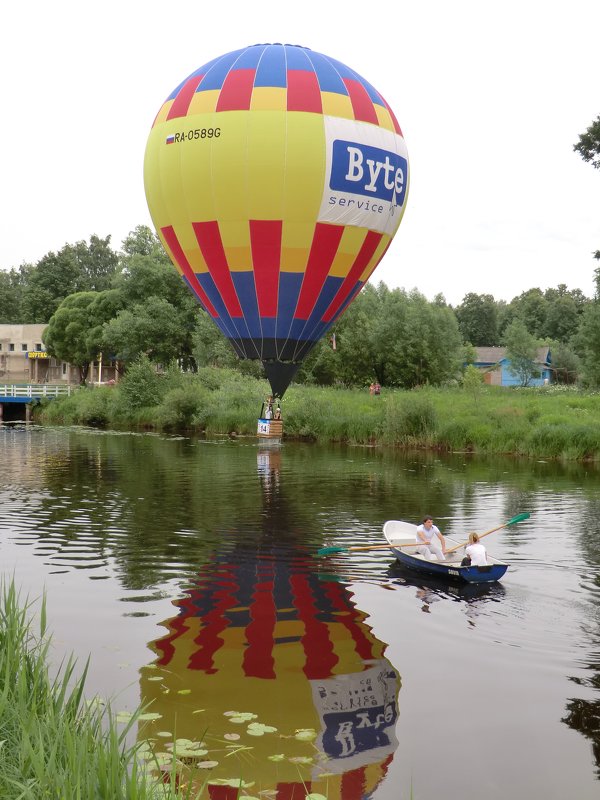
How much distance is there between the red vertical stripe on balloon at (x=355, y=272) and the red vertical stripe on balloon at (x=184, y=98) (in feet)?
21.9

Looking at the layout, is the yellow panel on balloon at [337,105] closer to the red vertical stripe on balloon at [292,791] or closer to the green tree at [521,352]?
the red vertical stripe on balloon at [292,791]

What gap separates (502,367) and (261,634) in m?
79.8

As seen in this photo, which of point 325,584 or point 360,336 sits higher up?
point 360,336

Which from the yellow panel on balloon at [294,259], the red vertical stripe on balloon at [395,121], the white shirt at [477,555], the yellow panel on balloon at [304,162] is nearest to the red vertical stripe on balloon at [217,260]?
the yellow panel on balloon at [294,259]

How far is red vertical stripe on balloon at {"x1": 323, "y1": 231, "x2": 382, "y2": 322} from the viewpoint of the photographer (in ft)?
89.8

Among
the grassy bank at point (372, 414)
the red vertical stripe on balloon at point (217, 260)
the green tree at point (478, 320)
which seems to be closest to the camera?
the red vertical stripe on balloon at point (217, 260)

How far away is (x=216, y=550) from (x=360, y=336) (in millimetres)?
41537

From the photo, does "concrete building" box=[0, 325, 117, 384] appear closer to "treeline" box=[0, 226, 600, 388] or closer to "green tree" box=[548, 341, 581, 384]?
"treeline" box=[0, 226, 600, 388]

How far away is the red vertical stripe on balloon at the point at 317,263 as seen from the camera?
26.2 m

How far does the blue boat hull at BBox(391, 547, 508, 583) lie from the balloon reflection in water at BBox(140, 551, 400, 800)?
5.15ft

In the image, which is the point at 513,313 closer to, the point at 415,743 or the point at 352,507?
the point at 352,507

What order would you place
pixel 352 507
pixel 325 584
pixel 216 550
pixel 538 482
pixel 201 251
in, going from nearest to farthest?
pixel 325 584
pixel 216 550
pixel 352 507
pixel 201 251
pixel 538 482

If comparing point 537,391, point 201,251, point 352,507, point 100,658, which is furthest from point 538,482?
point 537,391

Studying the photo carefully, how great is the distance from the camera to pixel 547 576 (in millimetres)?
15906
